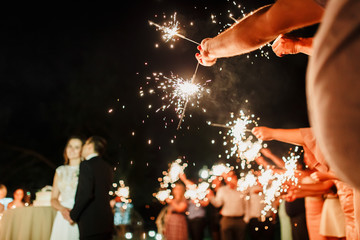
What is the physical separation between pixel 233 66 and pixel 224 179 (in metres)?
4.33

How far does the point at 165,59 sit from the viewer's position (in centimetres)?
546

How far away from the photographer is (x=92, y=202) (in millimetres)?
4234

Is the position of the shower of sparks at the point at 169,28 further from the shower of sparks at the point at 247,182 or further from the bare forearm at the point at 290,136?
the shower of sparks at the point at 247,182

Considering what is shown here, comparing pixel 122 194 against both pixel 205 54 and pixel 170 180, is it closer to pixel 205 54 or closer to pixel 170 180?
pixel 170 180

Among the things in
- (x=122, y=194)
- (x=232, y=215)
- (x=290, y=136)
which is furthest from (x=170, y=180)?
(x=290, y=136)

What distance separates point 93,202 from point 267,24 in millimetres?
3633

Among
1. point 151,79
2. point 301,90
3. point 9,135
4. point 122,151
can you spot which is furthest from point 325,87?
point 9,135

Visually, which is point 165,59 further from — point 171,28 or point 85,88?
point 85,88

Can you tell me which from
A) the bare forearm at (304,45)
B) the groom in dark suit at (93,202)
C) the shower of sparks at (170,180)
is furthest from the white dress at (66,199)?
the shower of sparks at (170,180)

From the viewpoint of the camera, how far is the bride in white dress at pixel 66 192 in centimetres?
474

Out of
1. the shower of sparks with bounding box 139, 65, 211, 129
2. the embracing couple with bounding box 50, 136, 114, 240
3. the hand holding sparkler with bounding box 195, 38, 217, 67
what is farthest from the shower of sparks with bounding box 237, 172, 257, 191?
the hand holding sparkler with bounding box 195, 38, 217, 67

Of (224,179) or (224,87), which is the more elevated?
(224,87)

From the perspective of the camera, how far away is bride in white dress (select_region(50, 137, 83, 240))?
4.74 m

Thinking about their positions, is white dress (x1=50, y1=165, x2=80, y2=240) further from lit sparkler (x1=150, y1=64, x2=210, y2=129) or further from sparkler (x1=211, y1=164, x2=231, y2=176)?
sparkler (x1=211, y1=164, x2=231, y2=176)
